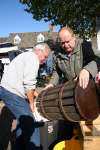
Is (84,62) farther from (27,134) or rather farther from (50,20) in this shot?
(50,20)

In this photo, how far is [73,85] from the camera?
394 centimetres

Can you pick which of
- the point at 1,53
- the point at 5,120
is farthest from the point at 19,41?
the point at 5,120

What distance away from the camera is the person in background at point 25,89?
5918 mm

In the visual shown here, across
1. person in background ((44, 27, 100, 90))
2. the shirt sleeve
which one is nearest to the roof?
the shirt sleeve

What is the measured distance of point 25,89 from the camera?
19.9 feet

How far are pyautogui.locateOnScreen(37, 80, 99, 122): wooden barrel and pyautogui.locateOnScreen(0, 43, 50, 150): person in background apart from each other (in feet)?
4.89

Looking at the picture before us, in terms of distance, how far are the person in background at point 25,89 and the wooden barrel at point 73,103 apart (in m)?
1.49

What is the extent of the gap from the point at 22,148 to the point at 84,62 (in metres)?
1.84

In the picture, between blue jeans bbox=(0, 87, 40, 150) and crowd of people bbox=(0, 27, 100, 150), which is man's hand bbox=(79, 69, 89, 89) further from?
blue jeans bbox=(0, 87, 40, 150)

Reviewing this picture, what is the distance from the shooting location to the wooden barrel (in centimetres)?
378

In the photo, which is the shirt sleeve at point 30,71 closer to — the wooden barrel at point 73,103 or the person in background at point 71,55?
the person in background at point 71,55

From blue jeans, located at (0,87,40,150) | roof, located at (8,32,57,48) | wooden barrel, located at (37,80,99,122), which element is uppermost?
wooden barrel, located at (37,80,99,122)

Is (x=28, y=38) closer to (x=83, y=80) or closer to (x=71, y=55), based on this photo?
(x=71, y=55)

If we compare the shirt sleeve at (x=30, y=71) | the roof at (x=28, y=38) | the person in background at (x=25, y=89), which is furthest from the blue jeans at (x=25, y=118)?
the roof at (x=28, y=38)
